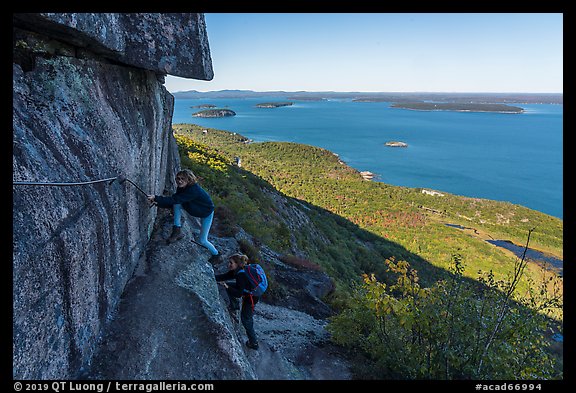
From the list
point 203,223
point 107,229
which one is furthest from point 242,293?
point 107,229

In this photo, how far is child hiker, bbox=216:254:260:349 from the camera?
648cm

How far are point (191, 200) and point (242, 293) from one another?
2.15m

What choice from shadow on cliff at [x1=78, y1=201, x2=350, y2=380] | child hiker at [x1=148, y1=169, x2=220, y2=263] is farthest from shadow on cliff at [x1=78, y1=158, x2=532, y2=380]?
child hiker at [x1=148, y1=169, x2=220, y2=263]

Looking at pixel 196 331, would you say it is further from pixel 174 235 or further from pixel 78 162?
pixel 78 162

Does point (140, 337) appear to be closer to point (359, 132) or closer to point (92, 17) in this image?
point (92, 17)

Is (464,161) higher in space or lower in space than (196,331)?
lower

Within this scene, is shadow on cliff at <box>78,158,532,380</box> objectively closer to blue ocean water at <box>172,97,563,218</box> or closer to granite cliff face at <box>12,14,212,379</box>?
granite cliff face at <box>12,14,212,379</box>

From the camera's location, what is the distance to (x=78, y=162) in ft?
15.2

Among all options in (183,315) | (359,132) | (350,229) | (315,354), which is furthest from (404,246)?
(359,132)

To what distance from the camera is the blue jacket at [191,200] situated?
262 inches

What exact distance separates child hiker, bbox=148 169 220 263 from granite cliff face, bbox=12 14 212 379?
1.91 ft

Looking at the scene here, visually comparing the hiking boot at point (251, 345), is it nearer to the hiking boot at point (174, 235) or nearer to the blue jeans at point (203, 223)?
the blue jeans at point (203, 223)

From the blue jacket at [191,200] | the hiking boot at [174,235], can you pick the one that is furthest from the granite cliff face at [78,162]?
the hiking boot at [174,235]
